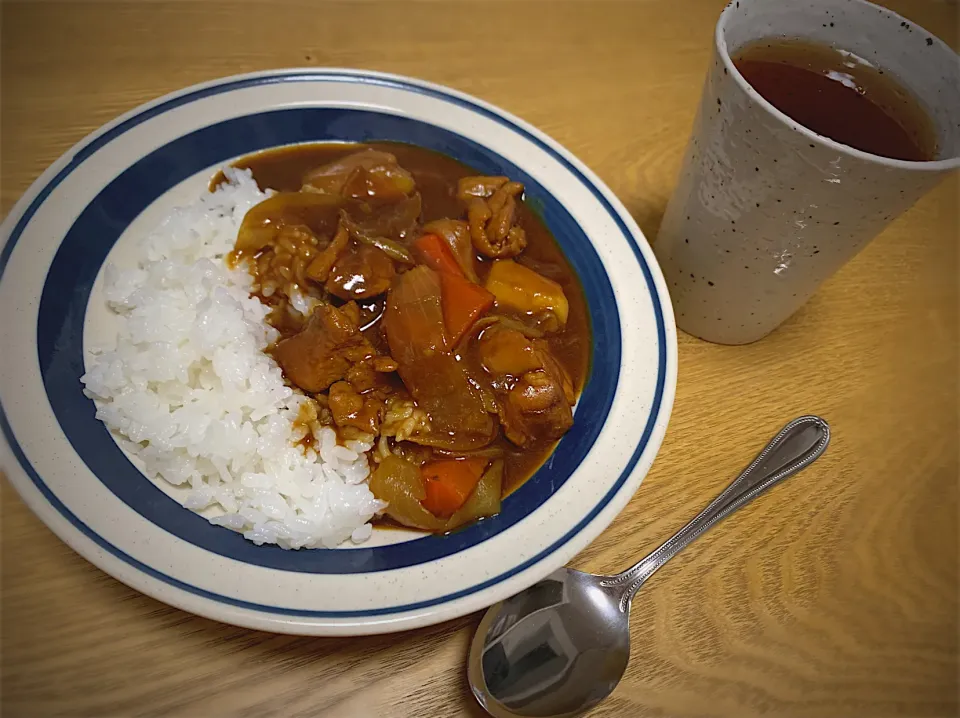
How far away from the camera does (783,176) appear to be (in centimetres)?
162

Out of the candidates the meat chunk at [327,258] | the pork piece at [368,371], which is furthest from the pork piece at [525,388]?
the meat chunk at [327,258]

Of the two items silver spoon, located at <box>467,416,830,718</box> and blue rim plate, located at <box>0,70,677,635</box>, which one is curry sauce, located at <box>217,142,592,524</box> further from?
silver spoon, located at <box>467,416,830,718</box>

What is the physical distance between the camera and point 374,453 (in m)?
1.77

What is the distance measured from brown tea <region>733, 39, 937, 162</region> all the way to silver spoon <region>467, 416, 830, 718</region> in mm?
1000

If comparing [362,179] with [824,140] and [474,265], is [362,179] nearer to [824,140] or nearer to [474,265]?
[474,265]

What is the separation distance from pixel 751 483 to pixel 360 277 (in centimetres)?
117

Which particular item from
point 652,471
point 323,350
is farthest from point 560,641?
point 323,350

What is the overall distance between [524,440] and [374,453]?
38 centimetres

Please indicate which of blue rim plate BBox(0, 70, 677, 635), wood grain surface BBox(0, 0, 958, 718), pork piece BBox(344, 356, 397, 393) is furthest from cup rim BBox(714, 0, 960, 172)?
pork piece BBox(344, 356, 397, 393)

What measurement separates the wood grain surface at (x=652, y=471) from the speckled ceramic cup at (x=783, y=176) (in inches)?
11.5

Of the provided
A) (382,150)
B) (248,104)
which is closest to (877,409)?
(382,150)

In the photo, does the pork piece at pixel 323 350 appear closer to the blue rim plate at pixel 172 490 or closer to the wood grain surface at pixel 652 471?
the blue rim plate at pixel 172 490

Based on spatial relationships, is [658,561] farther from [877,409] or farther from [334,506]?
[877,409]

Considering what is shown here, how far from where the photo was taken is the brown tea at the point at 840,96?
174 centimetres
